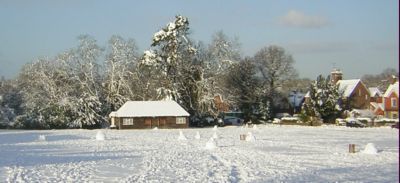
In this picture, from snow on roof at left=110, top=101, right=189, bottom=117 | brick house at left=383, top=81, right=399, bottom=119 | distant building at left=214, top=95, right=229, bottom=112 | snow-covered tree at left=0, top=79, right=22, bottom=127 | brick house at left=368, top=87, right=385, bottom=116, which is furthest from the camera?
Result: brick house at left=368, top=87, right=385, bottom=116

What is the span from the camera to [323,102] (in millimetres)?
70562

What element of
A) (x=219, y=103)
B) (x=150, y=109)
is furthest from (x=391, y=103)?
(x=150, y=109)

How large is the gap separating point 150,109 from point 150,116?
106cm

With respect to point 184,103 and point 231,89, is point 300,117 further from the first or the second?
point 184,103

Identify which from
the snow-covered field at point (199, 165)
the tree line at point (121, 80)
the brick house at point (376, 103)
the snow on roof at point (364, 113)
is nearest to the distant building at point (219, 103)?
the tree line at point (121, 80)

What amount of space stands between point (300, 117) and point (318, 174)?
51.9 metres

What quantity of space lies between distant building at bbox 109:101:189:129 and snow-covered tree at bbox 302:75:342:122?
16.8 metres

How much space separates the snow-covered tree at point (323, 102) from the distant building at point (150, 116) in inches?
663

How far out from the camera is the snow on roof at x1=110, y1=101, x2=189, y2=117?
216ft

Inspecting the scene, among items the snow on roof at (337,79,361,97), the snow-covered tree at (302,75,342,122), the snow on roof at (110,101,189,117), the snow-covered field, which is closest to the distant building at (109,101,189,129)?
the snow on roof at (110,101,189,117)

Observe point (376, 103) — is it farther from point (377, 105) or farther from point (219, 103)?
point (219, 103)

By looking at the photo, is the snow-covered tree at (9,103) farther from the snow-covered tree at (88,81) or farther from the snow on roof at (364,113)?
the snow on roof at (364,113)

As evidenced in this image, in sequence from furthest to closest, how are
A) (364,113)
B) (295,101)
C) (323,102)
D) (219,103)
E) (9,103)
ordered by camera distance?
(295,101) → (364,113) → (9,103) → (219,103) → (323,102)

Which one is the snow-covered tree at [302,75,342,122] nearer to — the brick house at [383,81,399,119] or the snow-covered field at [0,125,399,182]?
the brick house at [383,81,399,119]
